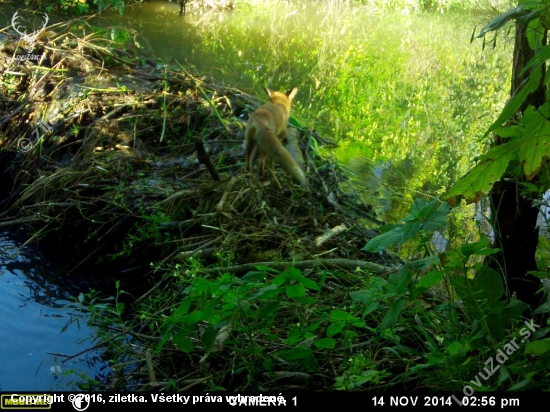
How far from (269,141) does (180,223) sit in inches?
43.3

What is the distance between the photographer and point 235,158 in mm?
6441

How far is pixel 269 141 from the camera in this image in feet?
18.8

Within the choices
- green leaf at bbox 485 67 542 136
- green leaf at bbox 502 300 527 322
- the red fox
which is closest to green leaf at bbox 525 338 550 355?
green leaf at bbox 502 300 527 322

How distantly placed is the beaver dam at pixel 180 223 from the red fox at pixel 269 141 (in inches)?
8.3

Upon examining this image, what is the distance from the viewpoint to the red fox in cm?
568

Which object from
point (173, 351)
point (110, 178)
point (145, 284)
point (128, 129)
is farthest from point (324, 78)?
point (173, 351)

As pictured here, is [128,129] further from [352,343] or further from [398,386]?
[398,386]

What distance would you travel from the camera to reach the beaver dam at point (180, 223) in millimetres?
3303

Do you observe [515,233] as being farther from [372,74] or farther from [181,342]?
[372,74]

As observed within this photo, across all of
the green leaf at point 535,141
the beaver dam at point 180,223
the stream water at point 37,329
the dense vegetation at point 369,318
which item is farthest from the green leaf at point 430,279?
the stream water at point 37,329

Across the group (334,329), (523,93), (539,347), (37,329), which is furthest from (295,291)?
(37,329)

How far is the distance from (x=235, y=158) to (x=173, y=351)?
3064mm

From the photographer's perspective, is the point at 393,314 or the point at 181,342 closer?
the point at 393,314

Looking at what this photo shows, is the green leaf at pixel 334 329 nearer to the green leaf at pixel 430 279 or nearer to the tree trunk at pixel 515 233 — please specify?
the green leaf at pixel 430 279
